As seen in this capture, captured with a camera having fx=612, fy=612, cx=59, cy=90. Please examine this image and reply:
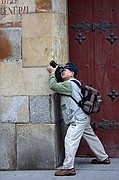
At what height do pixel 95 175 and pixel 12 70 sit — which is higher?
pixel 12 70

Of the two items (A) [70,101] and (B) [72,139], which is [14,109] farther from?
(B) [72,139]

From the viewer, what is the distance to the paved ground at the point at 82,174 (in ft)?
26.4

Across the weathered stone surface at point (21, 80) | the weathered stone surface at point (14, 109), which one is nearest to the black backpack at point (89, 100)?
the weathered stone surface at point (21, 80)

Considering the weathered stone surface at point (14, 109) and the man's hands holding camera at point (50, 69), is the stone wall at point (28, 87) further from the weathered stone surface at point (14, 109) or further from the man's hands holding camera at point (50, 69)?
the man's hands holding camera at point (50, 69)

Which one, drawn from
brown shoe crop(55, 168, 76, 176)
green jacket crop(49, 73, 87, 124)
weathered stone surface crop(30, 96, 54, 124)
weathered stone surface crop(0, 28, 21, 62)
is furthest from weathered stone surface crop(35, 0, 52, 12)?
brown shoe crop(55, 168, 76, 176)

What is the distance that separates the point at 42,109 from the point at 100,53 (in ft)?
4.35

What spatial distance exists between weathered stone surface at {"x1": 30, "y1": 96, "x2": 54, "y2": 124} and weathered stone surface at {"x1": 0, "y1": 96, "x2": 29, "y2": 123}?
0.10m

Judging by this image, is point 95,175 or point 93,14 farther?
point 93,14

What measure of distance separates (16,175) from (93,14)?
262 cm

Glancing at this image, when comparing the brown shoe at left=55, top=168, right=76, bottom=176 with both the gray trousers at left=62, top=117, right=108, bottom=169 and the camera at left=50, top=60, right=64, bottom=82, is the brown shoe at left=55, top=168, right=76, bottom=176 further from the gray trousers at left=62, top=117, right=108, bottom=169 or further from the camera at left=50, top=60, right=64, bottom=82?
the camera at left=50, top=60, right=64, bottom=82

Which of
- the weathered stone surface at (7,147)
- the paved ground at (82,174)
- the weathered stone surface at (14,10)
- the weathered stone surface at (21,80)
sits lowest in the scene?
the paved ground at (82,174)

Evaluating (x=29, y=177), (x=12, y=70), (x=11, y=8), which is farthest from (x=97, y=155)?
(x=11, y=8)

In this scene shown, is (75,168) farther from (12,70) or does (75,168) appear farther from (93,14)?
(93,14)

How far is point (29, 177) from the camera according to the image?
8125 millimetres
